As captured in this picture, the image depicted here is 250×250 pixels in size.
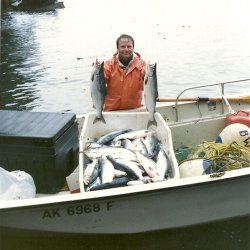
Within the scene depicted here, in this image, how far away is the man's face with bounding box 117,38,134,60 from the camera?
5727mm

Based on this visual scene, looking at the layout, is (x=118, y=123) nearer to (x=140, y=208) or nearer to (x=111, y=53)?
(x=140, y=208)

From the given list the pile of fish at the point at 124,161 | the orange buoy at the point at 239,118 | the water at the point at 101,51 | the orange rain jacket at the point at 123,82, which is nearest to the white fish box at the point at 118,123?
the pile of fish at the point at 124,161

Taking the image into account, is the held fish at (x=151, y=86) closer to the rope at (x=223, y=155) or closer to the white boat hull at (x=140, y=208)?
the rope at (x=223, y=155)

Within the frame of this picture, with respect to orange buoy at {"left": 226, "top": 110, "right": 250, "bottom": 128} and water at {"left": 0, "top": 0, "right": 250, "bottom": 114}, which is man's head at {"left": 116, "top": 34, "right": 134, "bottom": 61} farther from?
water at {"left": 0, "top": 0, "right": 250, "bottom": 114}

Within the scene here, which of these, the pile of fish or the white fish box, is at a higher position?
the white fish box

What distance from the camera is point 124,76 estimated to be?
5.95m

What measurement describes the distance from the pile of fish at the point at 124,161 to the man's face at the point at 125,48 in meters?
1.22

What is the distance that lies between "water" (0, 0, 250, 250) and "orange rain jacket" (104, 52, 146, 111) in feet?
6.80

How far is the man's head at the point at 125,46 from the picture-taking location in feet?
18.8

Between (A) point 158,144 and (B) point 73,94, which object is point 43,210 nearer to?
(A) point 158,144

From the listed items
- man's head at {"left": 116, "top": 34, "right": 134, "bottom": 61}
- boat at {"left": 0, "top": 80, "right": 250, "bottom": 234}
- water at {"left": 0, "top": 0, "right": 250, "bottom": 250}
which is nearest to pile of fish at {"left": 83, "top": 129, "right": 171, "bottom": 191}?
boat at {"left": 0, "top": 80, "right": 250, "bottom": 234}

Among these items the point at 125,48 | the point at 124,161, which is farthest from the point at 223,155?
the point at 125,48

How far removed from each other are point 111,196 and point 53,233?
78 cm

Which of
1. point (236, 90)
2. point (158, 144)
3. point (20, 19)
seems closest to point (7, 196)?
point (158, 144)
